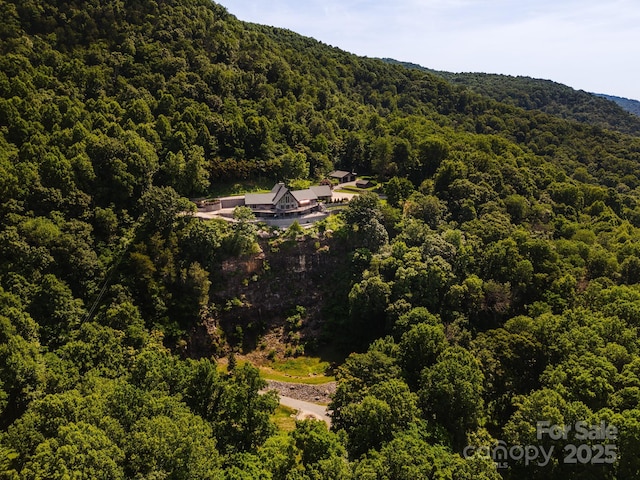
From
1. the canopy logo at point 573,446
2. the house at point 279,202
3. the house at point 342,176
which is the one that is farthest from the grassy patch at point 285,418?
the house at point 342,176

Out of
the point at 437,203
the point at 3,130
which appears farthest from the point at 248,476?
the point at 3,130

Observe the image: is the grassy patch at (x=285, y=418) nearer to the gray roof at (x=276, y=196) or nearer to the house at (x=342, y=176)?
the gray roof at (x=276, y=196)

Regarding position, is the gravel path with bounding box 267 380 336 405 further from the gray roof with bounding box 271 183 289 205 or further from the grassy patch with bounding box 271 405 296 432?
the gray roof with bounding box 271 183 289 205

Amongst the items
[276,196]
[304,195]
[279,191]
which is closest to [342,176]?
[304,195]

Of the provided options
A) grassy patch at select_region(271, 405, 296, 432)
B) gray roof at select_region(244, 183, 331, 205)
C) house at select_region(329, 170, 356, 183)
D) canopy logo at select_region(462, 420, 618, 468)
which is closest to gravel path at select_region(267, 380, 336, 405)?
grassy patch at select_region(271, 405, 296, 432)

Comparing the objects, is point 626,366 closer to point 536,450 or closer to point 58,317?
point 536,450

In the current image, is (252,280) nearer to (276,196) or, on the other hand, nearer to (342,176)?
(276,196)
